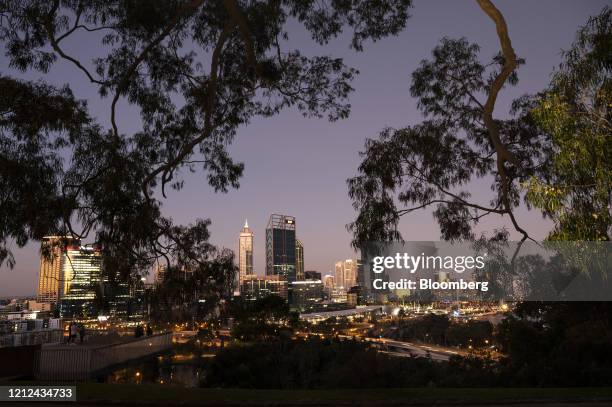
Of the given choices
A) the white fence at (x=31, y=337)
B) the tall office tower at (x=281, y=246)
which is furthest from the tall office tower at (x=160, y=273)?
the tall office tower at (x=281, y=246)

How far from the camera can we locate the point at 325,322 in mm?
42188

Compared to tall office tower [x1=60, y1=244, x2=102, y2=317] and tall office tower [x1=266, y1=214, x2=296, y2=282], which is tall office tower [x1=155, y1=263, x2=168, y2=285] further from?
tall office tower [x1=266, y1=214, x2=296, y2=282]

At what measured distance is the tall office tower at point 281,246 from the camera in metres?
116

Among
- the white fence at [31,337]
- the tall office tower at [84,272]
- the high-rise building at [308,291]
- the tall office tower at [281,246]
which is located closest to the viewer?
the tall office tower at [84,272]

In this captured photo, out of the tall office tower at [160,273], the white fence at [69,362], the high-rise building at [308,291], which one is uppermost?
the tall office tower at [160,273]

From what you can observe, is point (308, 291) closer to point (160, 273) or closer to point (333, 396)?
point (160, 273)

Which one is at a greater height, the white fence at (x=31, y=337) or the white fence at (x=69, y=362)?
the white fence at (x=31, y=337)

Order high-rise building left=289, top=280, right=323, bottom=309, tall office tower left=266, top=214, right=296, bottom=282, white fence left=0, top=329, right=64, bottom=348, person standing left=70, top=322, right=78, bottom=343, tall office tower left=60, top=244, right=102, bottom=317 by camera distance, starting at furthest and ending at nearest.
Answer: tall office tower left=266, top=214, right=296, bottom=282, high-rise building left=289, top=280, right=323, bottom=309, person standing left=70, top=322, right=78, bottom=343, white fence left=0, top=329, right=64, bottom=348, tall office tower left=60, top=244, right=102, bottom=317

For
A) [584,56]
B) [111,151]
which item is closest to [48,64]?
[111,151]

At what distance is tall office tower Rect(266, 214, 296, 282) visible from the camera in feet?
379

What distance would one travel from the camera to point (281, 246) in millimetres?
121250

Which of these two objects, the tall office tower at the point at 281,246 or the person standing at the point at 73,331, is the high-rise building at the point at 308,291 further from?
the person standing at the point at 73,331

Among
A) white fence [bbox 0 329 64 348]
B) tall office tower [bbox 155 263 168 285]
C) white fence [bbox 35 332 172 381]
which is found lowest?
white fence [bbox 35 332 172 381]

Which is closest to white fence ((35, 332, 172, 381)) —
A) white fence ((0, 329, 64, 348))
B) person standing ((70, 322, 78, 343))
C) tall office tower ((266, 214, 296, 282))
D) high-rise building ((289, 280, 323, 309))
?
white fence ((0, 329, 64, 348))
